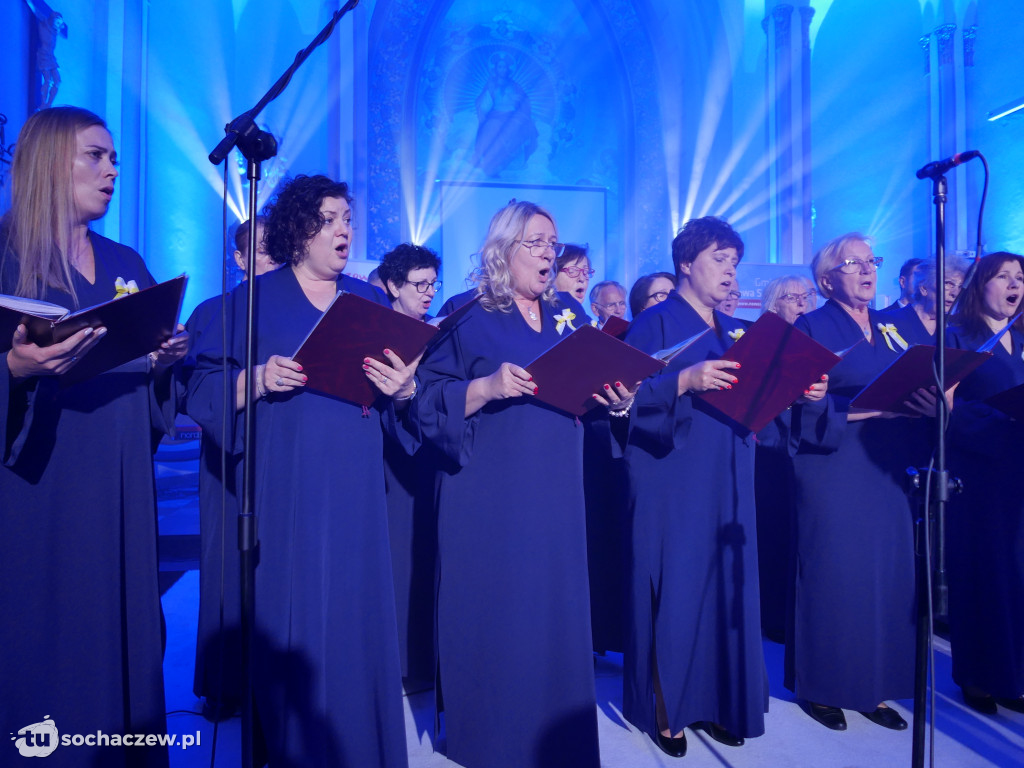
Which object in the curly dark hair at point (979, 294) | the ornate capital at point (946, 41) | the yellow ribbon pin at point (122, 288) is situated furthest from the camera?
the ornate capital at point (946, 41)

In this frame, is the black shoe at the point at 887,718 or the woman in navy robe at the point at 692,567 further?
the black shoe at the point at 887,718

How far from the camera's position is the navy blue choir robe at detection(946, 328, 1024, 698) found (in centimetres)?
296

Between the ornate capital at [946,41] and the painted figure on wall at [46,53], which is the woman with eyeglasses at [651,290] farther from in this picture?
→ the ornate capital at [946,41]

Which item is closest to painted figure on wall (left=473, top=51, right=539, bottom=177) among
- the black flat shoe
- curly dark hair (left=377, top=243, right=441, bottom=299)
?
curly dark hair (left=377, top=243, right=441, bottom=299)

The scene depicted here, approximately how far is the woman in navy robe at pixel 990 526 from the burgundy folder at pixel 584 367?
1.74 meters

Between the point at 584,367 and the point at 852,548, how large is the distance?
5.10ft

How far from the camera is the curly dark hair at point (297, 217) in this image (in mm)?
2170

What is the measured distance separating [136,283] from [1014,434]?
3425mm

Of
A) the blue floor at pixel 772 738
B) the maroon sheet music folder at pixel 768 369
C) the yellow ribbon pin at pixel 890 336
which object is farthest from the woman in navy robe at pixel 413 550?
the yellow ribbon pin at pixel 890 336

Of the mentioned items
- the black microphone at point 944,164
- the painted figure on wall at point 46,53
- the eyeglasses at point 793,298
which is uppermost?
the painted figure on wall at point 46,53

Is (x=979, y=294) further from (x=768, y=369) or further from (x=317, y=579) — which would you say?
(x=317, y=579)

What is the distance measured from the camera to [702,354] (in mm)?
2719

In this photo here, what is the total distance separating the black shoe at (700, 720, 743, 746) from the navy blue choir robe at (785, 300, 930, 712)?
1.43 feet

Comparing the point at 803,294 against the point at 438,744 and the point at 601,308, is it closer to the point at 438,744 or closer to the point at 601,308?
the point at 601,308
